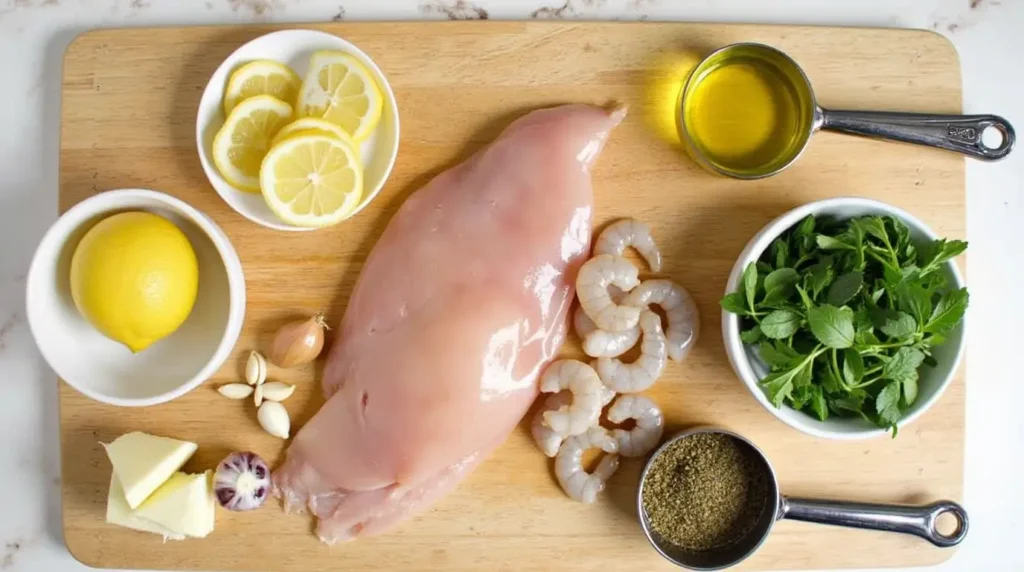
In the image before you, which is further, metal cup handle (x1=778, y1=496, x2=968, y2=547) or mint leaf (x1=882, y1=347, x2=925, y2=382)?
metal cup handle (x1=778, y1=496, x2=968, y2=547)

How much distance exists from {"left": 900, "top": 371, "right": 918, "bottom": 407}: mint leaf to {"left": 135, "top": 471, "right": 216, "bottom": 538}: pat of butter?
4.46 ft

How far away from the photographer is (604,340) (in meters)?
1.51

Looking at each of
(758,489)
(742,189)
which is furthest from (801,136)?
(758,489)

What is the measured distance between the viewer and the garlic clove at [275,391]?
158 cm

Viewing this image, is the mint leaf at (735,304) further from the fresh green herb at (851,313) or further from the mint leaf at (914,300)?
the mint leaf at (914,300)

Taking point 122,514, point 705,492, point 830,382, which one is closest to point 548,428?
point 705,492

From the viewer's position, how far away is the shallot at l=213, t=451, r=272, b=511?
1.53m

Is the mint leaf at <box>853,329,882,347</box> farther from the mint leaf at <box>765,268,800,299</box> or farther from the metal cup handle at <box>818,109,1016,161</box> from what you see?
the metal cup handle at <box>818,109,1016,161</box>

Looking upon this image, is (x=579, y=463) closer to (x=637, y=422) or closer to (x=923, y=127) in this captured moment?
(x=637, y=422)

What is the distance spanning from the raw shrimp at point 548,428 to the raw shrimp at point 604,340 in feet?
0.37

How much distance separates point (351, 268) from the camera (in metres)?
1.61

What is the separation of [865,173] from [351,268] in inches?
42.9

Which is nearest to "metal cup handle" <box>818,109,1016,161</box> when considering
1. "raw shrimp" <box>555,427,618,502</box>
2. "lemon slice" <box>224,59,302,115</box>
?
"raw shrimp" <box>555,427,618,502</box>

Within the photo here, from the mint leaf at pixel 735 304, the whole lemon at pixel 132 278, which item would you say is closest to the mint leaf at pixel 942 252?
the mint leaf at pixel 735 304
